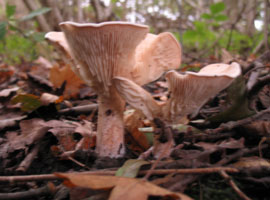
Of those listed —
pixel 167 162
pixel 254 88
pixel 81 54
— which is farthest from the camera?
pixel 254 88

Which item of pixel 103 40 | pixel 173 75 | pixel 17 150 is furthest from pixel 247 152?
pixel 17 150

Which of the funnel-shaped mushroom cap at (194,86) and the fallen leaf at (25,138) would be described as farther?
the fallen leaf at (25,138)

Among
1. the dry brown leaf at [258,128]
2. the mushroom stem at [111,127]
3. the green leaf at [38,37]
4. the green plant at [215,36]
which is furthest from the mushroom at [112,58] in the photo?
the green plant at [215,36]

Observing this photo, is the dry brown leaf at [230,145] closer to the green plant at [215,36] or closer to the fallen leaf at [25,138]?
the fallen leaf at [25,138]

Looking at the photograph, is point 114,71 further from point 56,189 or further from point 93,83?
point 56,189

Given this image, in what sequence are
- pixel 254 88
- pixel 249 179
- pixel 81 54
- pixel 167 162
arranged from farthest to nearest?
pixel 254 88 → pixel 81 54 → pixel 167 162 → pixel 249 179

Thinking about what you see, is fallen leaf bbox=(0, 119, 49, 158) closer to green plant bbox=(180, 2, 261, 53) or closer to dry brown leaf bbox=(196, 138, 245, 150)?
dry brown leaf bbox=(196, 138, 245, 150)

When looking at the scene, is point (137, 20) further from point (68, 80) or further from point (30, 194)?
point (30, 194)
